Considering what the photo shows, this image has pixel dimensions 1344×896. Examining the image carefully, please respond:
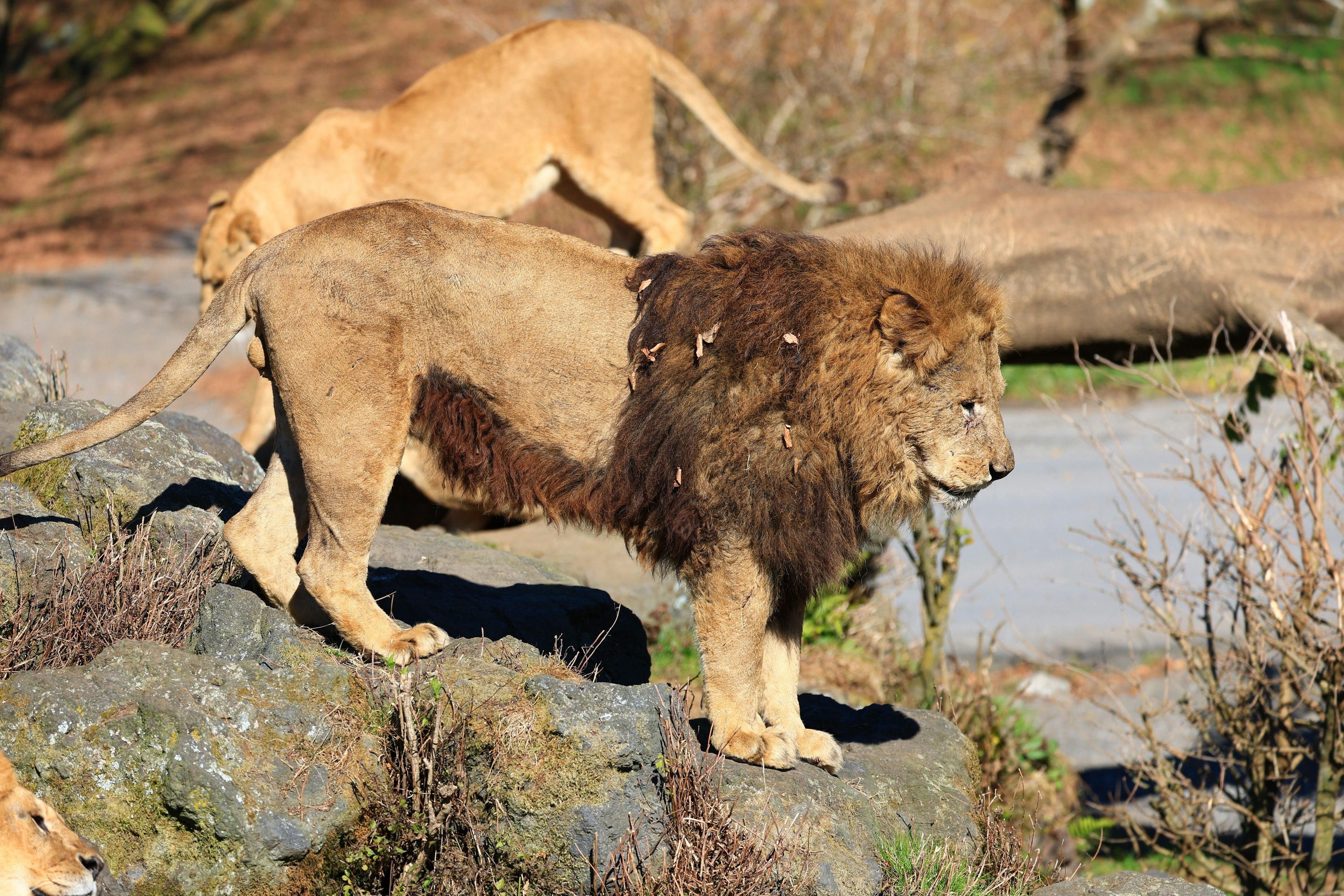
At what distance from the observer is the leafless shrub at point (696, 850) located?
13.3 ft

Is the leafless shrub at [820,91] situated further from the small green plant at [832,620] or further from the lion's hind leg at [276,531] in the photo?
the lion's hind leg at [276,531]

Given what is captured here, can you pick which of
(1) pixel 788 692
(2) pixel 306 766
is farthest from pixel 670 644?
(2) pixel 306 766

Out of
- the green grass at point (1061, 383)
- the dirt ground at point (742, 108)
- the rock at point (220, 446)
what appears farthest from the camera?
the green grass at point (1061, 383)

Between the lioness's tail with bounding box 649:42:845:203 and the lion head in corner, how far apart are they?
4194 millimetres

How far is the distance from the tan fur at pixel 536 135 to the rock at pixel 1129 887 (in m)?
5.05

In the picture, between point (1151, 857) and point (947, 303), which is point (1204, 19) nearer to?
point (1151, 857)

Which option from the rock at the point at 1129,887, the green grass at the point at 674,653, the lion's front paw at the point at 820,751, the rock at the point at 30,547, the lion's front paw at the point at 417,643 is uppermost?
the rock at the point at 30,547

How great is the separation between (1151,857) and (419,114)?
6.84 metres

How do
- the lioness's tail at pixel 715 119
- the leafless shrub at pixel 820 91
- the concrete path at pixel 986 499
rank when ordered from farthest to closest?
the leafless shrub at pixel 820 91 → the lioness's tail at pixel 715 119 → the concrete path at pixel 986 499

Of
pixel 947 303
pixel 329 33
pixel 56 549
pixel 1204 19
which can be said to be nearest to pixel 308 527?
pixel 56 549

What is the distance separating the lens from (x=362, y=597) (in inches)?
187

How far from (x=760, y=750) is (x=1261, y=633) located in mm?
3261

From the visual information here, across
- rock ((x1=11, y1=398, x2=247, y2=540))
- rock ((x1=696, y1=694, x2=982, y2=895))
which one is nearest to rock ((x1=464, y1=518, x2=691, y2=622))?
rock ((x1=11, y1=398, x2=247, y2=540))

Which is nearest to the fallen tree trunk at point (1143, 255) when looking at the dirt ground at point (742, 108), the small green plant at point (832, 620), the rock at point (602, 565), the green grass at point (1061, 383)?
the dirt ground at point (742, 108)
